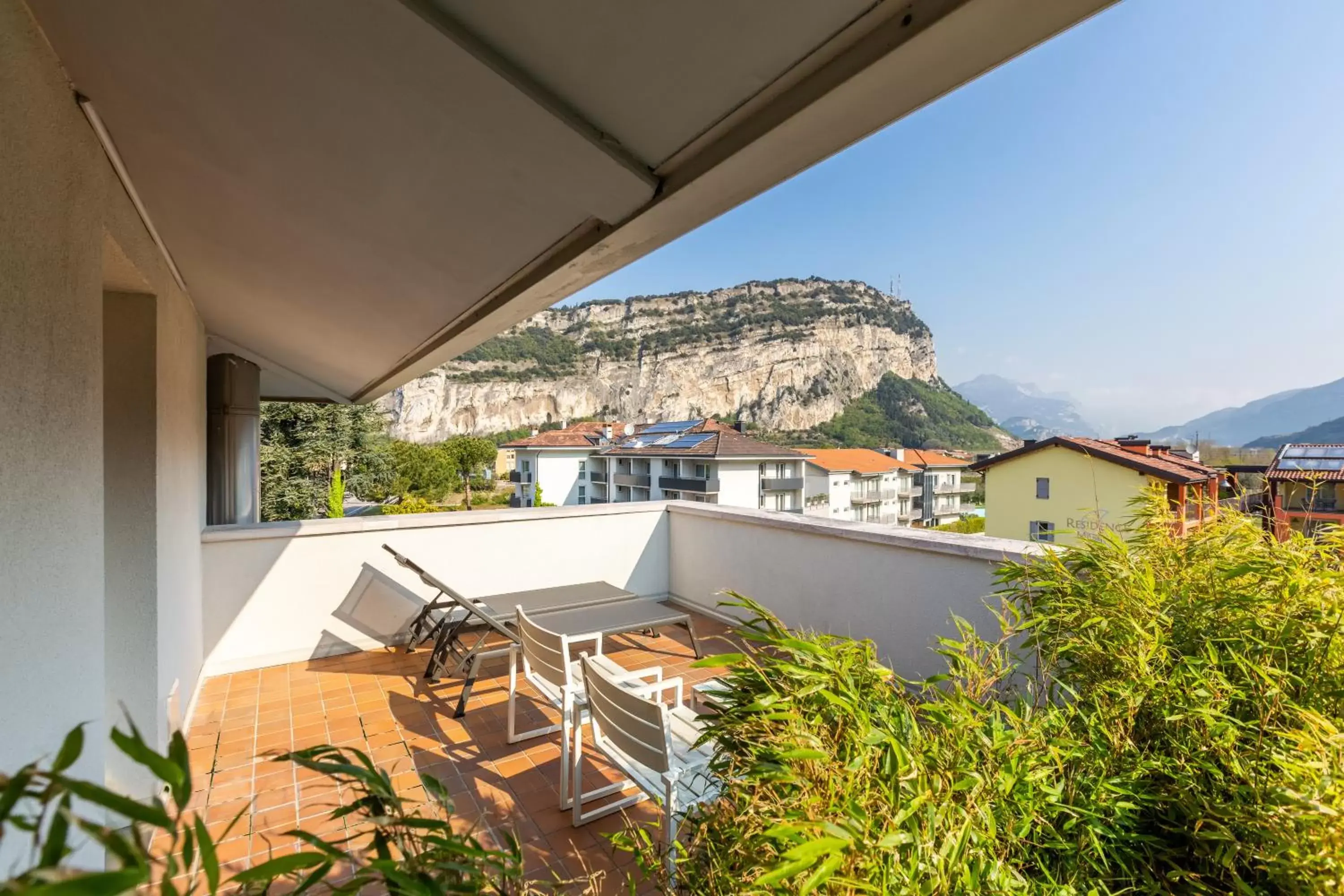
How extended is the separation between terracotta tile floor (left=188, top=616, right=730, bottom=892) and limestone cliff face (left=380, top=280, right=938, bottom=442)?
58076 millimetres

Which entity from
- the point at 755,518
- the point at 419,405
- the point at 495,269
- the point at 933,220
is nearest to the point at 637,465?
the point at 419,405

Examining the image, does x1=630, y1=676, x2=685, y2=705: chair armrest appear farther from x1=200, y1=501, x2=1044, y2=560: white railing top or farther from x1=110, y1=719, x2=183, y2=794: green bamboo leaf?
x1=110, y1=719, x2=183, y2=794: green bamboo leaf

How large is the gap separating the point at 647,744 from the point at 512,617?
6.60ft

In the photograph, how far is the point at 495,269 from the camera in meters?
2.23

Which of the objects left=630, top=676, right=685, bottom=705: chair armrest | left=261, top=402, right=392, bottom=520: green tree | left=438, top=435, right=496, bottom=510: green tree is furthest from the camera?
left=438, top=435, right=496, bottom=510: green tree

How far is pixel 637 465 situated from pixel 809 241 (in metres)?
60.9

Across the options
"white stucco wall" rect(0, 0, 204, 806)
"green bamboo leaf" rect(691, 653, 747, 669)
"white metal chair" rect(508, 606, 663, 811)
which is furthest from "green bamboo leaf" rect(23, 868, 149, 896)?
"white metal chair" rect(508, 606, 663, 811)

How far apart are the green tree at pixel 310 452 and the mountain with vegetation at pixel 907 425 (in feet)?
135

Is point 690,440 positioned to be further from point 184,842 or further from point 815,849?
point 184,842

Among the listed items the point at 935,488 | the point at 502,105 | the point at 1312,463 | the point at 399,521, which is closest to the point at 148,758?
the point at 502,105

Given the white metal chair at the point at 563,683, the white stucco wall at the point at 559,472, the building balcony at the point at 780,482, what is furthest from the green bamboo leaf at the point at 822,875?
the white stucco wall at the point at 559,472

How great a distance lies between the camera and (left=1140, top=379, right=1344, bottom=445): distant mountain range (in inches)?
2758

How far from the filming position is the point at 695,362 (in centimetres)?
6894

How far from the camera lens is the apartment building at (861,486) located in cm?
4216
